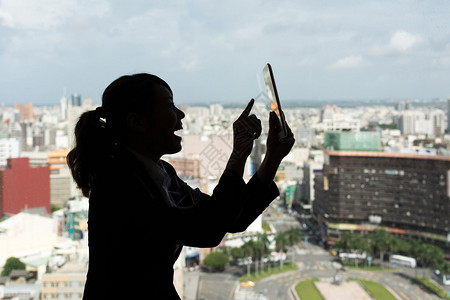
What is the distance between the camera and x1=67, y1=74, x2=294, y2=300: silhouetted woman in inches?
12.5

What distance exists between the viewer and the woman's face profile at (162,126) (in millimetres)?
346

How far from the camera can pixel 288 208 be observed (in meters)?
11.0

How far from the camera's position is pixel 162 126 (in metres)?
0.35

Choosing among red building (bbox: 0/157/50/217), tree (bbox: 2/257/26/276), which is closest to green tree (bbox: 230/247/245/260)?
red building (bbox: 0/157/50/217)

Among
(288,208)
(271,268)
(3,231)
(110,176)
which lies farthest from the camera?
(288,208)

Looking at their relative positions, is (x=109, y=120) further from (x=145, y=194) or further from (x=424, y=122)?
(x=424, y=122)

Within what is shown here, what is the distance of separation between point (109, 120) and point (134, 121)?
0.08ft

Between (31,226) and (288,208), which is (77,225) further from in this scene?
(288,208)

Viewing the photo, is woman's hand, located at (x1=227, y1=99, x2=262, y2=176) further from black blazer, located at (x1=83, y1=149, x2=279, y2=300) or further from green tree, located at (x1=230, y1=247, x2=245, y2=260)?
green tree, located at (x1=230, y1=247, x2=245, y2=260)

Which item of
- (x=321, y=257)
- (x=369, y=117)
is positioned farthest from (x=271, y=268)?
(x=369, y=117)

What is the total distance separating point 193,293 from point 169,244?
6.06m

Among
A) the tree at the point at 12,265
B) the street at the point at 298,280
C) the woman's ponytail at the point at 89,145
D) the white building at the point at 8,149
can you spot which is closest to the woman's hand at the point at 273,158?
the woman's ponytail at the point at 89,145

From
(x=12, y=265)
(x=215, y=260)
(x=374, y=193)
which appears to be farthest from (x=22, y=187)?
(x=374, y=193)

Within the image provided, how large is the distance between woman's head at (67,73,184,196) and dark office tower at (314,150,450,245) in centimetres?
850
